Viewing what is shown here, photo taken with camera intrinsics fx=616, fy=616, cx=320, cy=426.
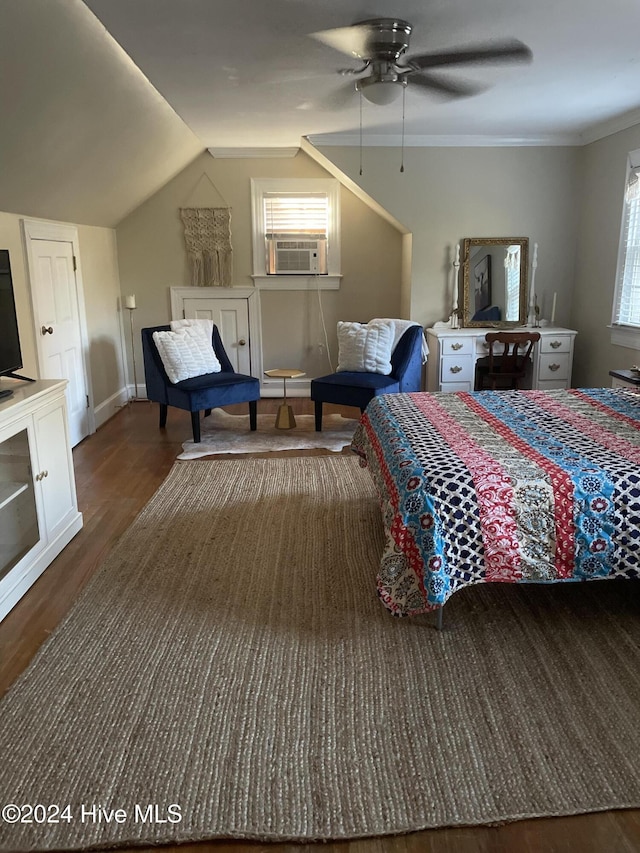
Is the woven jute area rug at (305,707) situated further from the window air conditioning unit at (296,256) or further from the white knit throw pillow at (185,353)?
the window air conditioning unit at (296,256)

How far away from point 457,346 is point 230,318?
90.6 inches

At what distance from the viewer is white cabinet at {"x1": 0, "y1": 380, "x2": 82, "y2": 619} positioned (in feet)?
8.50

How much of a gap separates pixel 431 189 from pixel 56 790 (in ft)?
16.6

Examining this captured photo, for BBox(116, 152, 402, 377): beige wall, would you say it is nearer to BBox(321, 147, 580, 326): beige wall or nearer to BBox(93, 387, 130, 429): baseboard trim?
BBox(93, 387, 130, 429): baseboard trim

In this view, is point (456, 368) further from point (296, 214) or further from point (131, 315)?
point (131, 315)

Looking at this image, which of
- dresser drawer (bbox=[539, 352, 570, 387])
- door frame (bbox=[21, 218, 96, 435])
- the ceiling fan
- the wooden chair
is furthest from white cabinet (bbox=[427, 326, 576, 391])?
door frame (bbox=[21, 218, 96, 435])

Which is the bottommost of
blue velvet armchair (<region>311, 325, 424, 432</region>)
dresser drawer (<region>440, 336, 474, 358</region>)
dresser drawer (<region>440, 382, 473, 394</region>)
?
dresser drawer (<region>440, 382, 473, 394</region>)

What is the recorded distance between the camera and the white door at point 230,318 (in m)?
6.10

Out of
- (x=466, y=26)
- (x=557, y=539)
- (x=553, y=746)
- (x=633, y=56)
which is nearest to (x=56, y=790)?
(x=553, y=746)

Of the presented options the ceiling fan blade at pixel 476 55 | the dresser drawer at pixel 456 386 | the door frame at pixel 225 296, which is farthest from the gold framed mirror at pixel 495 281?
the ceiling fan blade at pixel 476 55

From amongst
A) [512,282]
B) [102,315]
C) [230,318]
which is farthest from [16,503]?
[512,282]

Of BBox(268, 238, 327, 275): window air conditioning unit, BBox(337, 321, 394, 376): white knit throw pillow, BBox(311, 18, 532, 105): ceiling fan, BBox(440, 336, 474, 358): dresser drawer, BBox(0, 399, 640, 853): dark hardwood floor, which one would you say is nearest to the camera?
BBox(0, 399, 640, 853): dark hardwood floor

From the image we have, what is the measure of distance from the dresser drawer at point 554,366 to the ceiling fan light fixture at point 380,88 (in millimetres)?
2842

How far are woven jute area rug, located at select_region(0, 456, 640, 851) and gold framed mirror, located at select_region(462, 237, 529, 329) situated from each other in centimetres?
329
